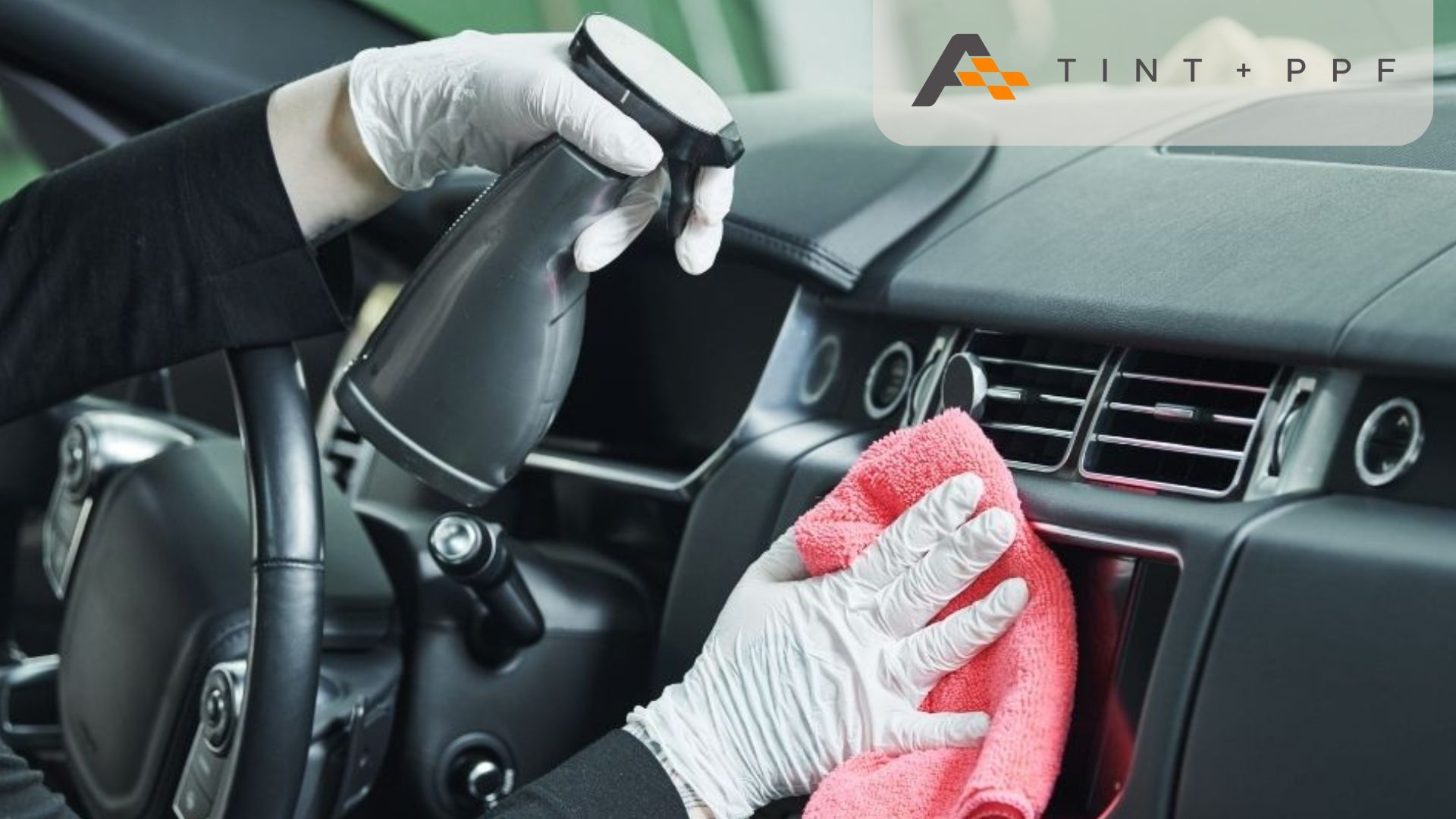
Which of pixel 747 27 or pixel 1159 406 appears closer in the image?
pixel 1159 406

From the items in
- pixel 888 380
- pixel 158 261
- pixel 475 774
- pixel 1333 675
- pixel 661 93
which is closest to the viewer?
pixel 1333 675

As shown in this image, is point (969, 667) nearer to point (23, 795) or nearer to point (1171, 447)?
point (1171, 447)

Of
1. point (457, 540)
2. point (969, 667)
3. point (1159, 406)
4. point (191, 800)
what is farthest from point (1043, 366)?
point (191, 800)

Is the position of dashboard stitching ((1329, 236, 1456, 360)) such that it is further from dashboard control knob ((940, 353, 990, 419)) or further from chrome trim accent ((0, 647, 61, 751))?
chrome trim accent ((0, 647, 61, 751))

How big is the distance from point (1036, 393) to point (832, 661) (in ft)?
0.74

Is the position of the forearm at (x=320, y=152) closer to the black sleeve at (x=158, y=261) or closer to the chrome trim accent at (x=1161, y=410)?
the black sleeve at (x=158, y=261)

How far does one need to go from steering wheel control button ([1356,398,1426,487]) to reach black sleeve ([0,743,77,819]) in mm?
864

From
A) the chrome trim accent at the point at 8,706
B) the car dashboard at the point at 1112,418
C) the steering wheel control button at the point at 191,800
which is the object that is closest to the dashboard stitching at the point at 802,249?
the car dashboard at the point at 1112,418

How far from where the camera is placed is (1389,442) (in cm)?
105

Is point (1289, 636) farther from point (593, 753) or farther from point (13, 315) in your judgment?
point (13, 315)

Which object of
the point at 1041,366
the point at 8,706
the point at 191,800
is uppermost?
the point at 1041,366

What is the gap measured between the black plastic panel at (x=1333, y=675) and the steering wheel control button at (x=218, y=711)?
0.68 meters

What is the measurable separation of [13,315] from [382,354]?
35cm

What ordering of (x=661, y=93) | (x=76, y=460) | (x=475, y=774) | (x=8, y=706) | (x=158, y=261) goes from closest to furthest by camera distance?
(x=661, y=93)
(x=158, y=261)
(x=475, y=774)
(x=76, y=460)
(x=8, y=706)
